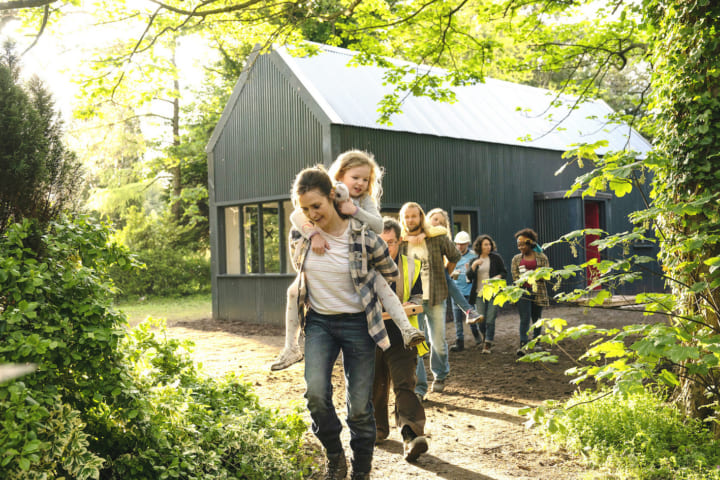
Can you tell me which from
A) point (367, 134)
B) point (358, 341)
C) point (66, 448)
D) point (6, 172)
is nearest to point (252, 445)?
point (358, 341)

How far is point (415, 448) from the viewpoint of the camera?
473 centimetres

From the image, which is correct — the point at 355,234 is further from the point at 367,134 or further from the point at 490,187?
the point at 490,187

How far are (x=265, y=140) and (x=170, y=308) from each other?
8.97 meters

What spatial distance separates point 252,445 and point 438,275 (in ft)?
11.7

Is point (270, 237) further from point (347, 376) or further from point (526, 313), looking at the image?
point (347, 376)

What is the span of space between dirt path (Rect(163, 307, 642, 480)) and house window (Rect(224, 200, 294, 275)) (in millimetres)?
2172

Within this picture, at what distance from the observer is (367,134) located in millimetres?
13273

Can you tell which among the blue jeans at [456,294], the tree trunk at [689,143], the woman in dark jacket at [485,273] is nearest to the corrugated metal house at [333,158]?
the woman in dark jacket at [485,273]

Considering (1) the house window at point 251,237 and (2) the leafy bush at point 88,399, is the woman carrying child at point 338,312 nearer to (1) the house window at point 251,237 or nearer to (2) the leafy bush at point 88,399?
(2) the leafy bush at point 88,399

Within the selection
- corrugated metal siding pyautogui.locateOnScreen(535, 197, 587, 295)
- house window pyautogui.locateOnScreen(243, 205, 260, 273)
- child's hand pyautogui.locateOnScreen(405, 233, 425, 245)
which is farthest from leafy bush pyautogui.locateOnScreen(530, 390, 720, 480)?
corrugated metal siding pyautogui.locateOnScreen(535, 197, 587, 295)

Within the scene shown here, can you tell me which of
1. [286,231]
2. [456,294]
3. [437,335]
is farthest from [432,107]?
[437,335]

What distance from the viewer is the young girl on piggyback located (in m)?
3.85

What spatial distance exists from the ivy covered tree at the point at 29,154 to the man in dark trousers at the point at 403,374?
8.10ft

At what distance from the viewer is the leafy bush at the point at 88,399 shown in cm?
281
